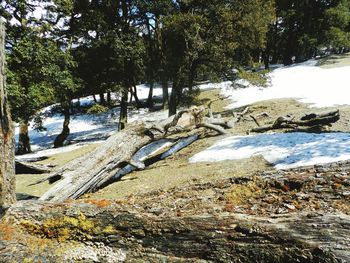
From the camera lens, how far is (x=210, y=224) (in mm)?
2686

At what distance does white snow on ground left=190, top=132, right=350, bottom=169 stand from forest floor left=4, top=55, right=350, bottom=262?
6147 millimetres

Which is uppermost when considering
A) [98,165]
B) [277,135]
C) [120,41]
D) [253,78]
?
[120,41]

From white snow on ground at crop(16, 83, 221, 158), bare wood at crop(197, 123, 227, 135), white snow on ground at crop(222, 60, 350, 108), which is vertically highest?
white snow on ground at crop(222, 60, 350, 108)

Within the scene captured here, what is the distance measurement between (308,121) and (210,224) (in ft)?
41.5

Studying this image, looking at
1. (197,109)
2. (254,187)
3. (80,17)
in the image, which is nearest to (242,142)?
(197,109)

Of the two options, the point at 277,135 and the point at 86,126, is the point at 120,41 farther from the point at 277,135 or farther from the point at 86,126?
the point at 86,126

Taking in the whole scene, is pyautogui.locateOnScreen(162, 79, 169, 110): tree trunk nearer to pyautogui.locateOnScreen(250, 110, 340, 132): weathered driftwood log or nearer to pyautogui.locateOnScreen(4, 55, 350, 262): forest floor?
pyautogui.locateOnScreen(250, 110, 340, 132): weathered driftwood log

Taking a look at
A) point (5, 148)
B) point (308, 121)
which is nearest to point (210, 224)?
point (5, 148)

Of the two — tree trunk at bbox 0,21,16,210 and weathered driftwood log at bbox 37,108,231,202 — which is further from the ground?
tree trunk at bbox 0,21,16,210

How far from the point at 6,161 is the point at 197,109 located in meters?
13.4

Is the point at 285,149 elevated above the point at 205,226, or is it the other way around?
the point at 205,226

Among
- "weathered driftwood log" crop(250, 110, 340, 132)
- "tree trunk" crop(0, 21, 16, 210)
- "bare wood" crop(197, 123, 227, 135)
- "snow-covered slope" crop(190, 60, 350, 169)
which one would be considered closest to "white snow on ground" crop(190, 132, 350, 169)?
"snow-covered slope" crop(190, 60, 350, 169)

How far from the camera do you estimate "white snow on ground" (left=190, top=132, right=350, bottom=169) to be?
9.44m

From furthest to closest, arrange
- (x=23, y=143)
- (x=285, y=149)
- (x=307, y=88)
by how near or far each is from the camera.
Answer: (x=307, y=88)
(x=23, y=143)
(x=285, y=149)
